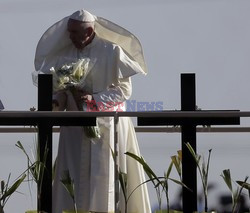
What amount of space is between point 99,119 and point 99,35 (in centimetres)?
67

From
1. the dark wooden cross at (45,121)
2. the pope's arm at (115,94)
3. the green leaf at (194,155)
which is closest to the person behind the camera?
the green leaf at (194,155)

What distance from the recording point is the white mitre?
6230 mm

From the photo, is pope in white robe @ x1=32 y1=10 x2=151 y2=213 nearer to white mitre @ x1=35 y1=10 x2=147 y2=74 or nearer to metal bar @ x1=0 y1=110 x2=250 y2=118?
white mitre @ x1=35 y1=10 x2=147 y2=74

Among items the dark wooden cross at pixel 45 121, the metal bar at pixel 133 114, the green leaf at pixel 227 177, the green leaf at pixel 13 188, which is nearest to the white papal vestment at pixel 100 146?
the dark wooden cross at pixel 45 121

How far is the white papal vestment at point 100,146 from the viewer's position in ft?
19.4

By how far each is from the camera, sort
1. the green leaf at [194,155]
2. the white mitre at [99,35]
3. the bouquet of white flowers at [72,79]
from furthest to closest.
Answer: the white mitre at [99,35] → the bouquet of white flowers at [72,79] → the green leaf at [194,155]

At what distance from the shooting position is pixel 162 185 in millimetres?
5059

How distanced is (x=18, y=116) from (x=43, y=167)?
31cm

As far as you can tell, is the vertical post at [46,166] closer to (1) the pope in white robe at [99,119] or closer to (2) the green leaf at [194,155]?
(1) the pope in white robe at [99,119]

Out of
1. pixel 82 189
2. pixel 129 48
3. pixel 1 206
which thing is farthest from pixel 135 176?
pixel 1 206

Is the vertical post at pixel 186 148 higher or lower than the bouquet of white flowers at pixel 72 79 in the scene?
lower

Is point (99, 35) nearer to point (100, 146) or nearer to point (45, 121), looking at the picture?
point (100, 146)

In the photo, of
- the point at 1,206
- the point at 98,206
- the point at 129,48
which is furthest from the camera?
the point at 129,48

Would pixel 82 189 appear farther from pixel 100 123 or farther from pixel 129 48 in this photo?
pixel 129 48
